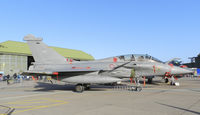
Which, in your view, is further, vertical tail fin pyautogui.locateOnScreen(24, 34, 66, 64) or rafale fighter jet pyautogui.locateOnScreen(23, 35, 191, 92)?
vertical tail fin pyautogui.locateOnScreen(24, 34, 66, 64)

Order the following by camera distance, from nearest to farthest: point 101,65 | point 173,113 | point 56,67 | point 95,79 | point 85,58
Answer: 1. point 173,113
2. point 95,79
3. point 101,65
4. point 56,67
5. point 85,58

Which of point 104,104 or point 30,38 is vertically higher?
point 30,38

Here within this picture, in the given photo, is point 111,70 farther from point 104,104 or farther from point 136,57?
point 104,104

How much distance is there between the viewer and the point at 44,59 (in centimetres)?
1516

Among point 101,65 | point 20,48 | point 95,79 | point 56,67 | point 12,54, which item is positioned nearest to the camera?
point 95,79

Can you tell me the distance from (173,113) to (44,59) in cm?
1198

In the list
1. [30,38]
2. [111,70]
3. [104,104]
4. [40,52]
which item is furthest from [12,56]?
[104,104]

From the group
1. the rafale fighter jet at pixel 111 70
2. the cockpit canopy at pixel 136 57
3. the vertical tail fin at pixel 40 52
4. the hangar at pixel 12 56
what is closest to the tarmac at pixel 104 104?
the rafale fighter jet at pixel 111 70

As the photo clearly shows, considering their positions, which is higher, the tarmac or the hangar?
the hangar

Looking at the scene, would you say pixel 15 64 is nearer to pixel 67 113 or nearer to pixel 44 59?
pixel 44 59

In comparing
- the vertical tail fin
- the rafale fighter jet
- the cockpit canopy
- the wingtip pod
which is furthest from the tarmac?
the wingtip pod

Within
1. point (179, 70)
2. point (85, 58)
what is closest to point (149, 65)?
point (179, 70)

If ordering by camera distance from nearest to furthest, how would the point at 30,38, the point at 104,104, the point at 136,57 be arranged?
the point at 104,104 < the point at 136,57 < the point at 30,38

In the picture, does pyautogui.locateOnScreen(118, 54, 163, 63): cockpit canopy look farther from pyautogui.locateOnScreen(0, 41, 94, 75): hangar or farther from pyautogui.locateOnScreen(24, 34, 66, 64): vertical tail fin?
pyautogui.locateOnScreen(0, 41, 94, 75): hangar
